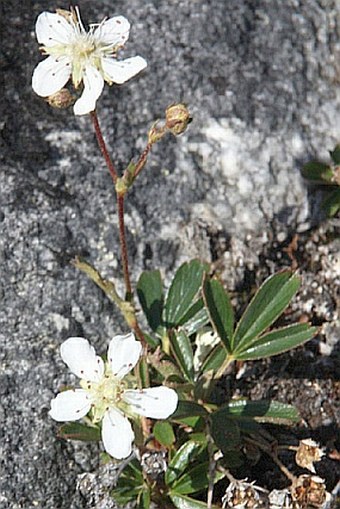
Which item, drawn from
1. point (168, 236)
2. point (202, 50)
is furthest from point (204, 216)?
point (202, 50)

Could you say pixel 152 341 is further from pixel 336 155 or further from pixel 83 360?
pixel 336 155

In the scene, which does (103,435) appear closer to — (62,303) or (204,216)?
(62,303)

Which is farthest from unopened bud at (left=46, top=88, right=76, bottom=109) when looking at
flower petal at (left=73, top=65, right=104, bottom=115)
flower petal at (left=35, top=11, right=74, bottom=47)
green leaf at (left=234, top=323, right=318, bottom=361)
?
green leaf at (left=234, top=323, right=318, bottom=361)

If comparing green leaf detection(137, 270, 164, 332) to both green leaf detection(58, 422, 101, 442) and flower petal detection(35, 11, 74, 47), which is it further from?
flower petal detection(35, 11, 74, 47)

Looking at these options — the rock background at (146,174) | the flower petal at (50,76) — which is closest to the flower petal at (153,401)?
the rock background at (146,174)

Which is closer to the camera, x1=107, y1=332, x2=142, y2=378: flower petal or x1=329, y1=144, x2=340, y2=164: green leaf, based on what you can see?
x1=107, y1=332, x2=142, y2=378: flower petal

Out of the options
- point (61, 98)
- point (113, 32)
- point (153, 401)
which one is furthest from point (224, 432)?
point (113, 32)

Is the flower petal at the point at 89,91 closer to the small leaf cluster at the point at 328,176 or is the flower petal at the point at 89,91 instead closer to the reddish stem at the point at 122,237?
the reddish stem at the point at 122,237
